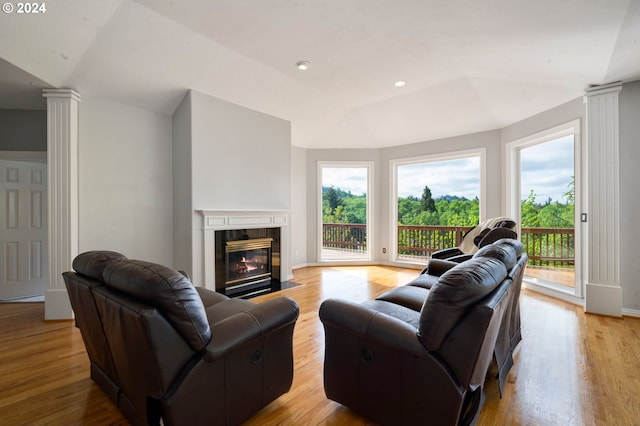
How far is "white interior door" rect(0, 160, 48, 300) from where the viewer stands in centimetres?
402

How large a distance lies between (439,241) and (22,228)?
6748 mm

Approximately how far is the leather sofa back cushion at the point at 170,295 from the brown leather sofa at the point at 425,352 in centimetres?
68

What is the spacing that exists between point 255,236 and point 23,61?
118 inches

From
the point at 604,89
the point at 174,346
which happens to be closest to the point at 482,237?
the point at 604,89

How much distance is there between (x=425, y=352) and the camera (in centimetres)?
138

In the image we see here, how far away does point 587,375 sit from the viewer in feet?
6.96

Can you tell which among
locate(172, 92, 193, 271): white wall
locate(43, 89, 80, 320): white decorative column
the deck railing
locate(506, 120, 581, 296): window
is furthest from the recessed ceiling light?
the deck railing

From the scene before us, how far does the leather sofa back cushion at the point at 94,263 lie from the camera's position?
65.6 inches

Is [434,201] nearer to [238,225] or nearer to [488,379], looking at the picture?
[238,225]

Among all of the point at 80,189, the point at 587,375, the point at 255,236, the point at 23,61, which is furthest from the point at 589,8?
the point at 80,189

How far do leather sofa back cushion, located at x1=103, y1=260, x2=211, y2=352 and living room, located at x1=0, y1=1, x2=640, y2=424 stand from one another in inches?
94.4

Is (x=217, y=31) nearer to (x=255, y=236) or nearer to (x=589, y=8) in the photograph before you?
(x=255, y=236)

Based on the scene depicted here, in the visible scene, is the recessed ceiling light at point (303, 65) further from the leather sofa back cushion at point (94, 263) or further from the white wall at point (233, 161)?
the leather sofa back cushion at point (94, 263)
